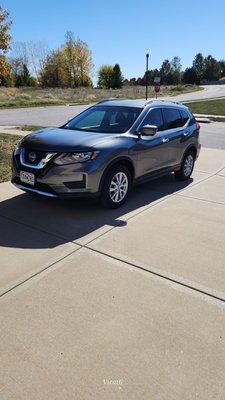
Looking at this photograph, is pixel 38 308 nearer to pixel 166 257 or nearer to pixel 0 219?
pixel 166 257

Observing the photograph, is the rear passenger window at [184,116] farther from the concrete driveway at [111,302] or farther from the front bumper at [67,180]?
the front bumper at [67,180]

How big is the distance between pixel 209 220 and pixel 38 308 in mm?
2932

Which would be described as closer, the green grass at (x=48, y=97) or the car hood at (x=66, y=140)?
the car hood at (x=66, y=140)

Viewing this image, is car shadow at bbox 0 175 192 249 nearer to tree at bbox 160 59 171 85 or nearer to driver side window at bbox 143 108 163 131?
driver side window at bbox 143 108 163 131

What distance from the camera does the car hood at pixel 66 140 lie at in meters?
5.09

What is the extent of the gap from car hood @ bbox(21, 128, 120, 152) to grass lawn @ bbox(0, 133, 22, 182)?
5.83 feet

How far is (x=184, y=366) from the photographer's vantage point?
8.56 ft

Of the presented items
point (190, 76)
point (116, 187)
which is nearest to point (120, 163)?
point (116, 187)

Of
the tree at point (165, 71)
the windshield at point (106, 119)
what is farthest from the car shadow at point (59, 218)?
the tree at point (165, 71)

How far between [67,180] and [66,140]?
631 mm

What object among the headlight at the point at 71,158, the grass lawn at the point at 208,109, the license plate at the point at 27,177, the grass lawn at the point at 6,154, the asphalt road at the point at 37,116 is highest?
the headlight at the point at 71,158

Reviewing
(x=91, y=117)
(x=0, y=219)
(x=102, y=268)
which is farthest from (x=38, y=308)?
(x=91, y=117)

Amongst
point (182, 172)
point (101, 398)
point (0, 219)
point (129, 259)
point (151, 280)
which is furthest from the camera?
point (182, 172)

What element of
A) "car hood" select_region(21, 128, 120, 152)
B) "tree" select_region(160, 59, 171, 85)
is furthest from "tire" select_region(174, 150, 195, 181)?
"tree" select_region(160, 59, 171, 85)
